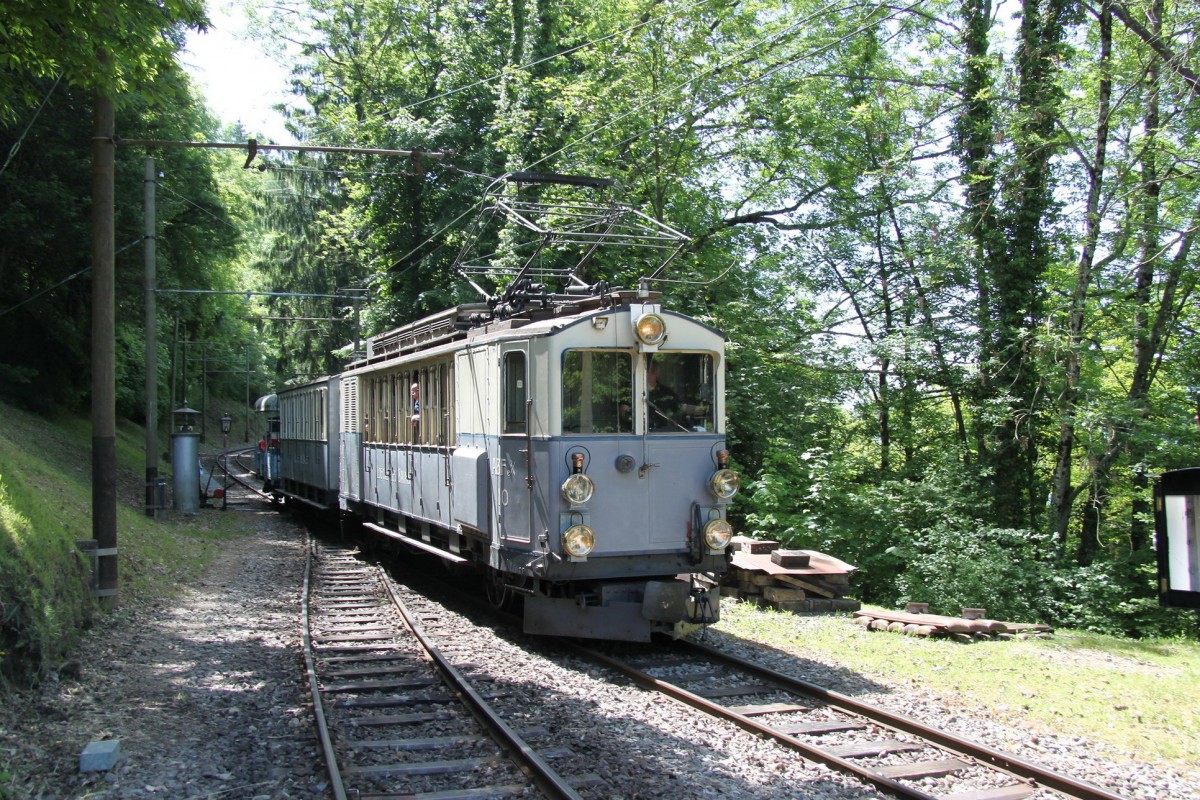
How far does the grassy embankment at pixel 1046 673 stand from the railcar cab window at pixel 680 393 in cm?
240

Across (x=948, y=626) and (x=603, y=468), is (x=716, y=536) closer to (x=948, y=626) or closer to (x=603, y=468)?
(x=603, y=468)

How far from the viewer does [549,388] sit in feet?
29.1

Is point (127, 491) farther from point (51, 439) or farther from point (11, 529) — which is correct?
point (11, 529)

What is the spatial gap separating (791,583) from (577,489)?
453 cm

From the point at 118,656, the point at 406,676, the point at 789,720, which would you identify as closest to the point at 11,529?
the point at 118,656

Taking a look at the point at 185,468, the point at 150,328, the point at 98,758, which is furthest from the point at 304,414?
the point at 98,758

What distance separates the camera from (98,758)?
19.5ft

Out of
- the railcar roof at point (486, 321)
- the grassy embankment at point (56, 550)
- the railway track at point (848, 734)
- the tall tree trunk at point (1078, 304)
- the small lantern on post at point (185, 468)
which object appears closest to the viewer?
the railway track at point (848, 734)

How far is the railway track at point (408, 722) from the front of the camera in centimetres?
579

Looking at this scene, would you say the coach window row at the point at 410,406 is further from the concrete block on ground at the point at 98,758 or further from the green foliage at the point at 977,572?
the green foliage at the point at 977,572

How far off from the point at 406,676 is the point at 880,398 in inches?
506

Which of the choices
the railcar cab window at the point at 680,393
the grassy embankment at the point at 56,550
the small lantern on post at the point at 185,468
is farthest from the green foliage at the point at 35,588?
the small lantern on post at the point at 185,468

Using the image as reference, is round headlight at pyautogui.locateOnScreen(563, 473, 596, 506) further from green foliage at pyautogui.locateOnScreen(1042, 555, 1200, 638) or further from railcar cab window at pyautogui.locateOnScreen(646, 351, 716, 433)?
green foliage at pyautogui.locateOnScreen(1042, 555, 1200, 638)

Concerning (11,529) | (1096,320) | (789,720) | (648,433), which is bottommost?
(789,720)
